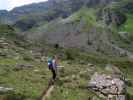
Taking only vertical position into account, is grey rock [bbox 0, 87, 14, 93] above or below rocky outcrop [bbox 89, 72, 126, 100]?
above

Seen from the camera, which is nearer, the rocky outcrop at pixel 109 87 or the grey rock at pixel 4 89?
the grey rock at pixel 4 89

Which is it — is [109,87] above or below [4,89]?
below

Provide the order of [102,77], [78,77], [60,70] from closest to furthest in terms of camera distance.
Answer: [102,77] < [78,77] < [60,70]

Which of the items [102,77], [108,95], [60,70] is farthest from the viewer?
[60,70]

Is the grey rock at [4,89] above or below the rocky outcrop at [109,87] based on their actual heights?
above

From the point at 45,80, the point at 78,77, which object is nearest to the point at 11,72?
the point at 45,80

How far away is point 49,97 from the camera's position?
114ft

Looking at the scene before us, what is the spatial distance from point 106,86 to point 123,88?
1.82 metres

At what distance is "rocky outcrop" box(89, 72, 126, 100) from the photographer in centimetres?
3705

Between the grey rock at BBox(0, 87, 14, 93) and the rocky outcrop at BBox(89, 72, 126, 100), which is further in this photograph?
the rocky outcrop at BBox(89, 72, 126, 100)

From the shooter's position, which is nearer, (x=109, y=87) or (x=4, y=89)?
(x=4, y=89)

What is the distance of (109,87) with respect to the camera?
37.9 meters

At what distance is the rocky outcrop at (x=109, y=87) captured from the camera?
3705cm

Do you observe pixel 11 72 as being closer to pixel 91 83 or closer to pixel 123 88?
pixel 91 83
